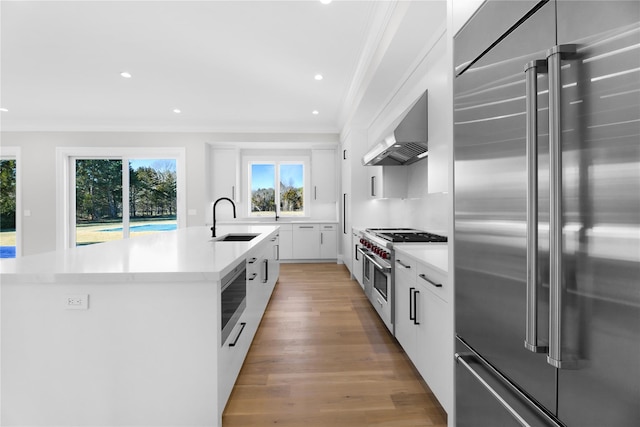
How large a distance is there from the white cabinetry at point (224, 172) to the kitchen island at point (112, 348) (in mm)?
5088

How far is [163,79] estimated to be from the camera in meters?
4.07

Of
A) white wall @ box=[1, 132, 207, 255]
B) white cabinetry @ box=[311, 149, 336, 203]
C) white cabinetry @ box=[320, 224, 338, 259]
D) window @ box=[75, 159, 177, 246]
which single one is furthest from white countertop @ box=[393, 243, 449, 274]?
white wall @ box=[1, 132, 207, 255]

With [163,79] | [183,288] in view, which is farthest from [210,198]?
[183,288]

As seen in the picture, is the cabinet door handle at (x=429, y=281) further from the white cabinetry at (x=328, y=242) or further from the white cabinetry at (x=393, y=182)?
the white cabinetry at (x=328, y=242)

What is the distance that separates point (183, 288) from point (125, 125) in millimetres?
5944

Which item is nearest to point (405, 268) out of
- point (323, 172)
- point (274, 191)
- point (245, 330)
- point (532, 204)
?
point (245, 330)

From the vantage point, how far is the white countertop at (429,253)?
1673mm

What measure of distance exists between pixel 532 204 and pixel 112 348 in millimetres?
1787

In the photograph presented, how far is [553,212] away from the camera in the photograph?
0.71 metres

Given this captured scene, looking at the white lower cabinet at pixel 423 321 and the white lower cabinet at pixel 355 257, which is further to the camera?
the white lower cabinet at pixel 355 257

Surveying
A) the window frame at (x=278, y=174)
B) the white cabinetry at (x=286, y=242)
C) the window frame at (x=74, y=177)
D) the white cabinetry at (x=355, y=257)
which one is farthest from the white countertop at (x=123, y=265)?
the window frame at (x=278, y=174)

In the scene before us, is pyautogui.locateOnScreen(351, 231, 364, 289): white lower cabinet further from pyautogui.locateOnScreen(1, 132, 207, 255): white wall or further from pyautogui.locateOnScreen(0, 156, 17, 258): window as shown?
pyautogui.locateOnScreen(0, 156, 17, 258): window

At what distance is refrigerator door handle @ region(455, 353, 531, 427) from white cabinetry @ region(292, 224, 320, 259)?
506 centimetres

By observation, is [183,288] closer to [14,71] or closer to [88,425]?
[88,425]
